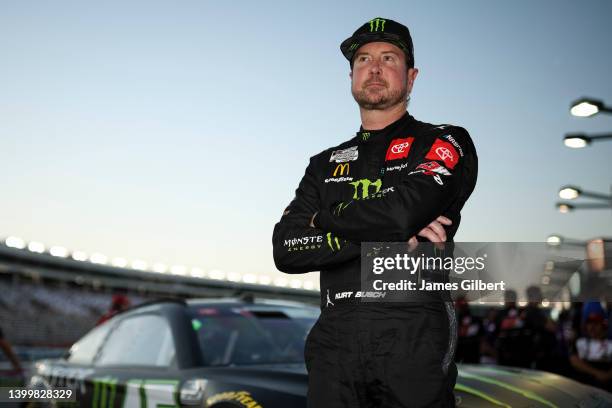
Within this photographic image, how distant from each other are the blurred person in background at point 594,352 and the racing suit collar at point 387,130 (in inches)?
232

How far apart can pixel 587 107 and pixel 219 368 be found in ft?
24.9

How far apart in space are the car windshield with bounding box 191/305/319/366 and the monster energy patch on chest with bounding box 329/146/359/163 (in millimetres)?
1918

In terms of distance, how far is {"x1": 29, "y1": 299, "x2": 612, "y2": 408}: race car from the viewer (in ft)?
11.4

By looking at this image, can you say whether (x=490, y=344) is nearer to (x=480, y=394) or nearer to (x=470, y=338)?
(x=470, y=338)

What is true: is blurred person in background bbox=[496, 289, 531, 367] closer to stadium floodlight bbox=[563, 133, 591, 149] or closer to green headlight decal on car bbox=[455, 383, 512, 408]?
stadium floodlight bbox=[563, 133, 591, 149]

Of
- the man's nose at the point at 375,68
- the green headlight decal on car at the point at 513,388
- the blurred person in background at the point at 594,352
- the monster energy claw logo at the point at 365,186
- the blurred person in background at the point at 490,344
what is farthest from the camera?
the blurred person in background at the point at 490,344

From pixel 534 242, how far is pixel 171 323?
8.85 feet

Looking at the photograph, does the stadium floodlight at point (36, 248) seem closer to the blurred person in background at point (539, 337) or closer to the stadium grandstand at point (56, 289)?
the stadium grandstand at point (56, 289)

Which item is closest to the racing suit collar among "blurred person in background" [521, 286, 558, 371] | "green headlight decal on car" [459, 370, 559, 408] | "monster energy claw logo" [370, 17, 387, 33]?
"monster energy claw logo" [370, 17, 387, 33]

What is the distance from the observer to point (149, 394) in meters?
4.29

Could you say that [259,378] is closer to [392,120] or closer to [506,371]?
[506,371]

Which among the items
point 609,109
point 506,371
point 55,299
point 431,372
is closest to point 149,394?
point 506,371

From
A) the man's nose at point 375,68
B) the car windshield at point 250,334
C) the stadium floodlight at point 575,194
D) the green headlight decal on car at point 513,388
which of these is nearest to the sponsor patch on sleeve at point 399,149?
the man's nose at point 375,68

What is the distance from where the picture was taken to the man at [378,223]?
2068mm
